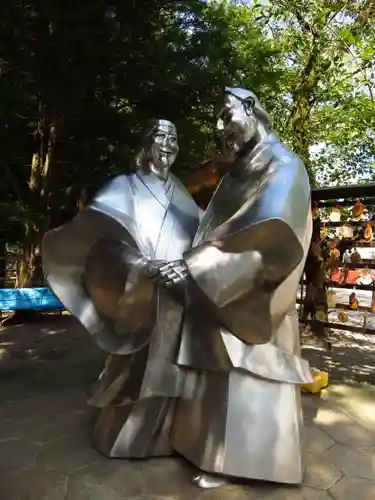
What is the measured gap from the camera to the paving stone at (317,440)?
3.71m

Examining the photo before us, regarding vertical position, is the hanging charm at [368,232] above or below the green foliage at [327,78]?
below

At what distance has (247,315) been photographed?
2.85 metres

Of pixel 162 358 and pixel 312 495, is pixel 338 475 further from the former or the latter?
pixel 162 358

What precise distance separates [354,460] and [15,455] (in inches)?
83.4

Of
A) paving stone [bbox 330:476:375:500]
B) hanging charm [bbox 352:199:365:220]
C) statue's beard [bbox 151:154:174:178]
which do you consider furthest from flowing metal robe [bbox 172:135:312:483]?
hanging charm [bbox 352:199:365:220]

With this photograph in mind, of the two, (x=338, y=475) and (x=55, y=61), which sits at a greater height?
(x=55, y=61)

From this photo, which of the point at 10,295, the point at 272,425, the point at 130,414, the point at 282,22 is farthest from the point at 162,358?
the point at 282,22

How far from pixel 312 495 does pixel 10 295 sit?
3.58 meters

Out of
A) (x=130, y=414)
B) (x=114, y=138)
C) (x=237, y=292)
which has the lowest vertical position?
(x=130, y=414)

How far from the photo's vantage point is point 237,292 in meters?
2.77

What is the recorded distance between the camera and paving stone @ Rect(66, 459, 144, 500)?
3.00 metres

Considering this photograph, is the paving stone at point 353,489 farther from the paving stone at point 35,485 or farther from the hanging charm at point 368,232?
the hanging charm at point 368,232

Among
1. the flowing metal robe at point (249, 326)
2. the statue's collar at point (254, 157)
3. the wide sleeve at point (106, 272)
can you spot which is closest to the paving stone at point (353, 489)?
the flowing metal robe at point (249, 326)

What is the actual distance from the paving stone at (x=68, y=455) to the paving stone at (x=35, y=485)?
0.29ft
